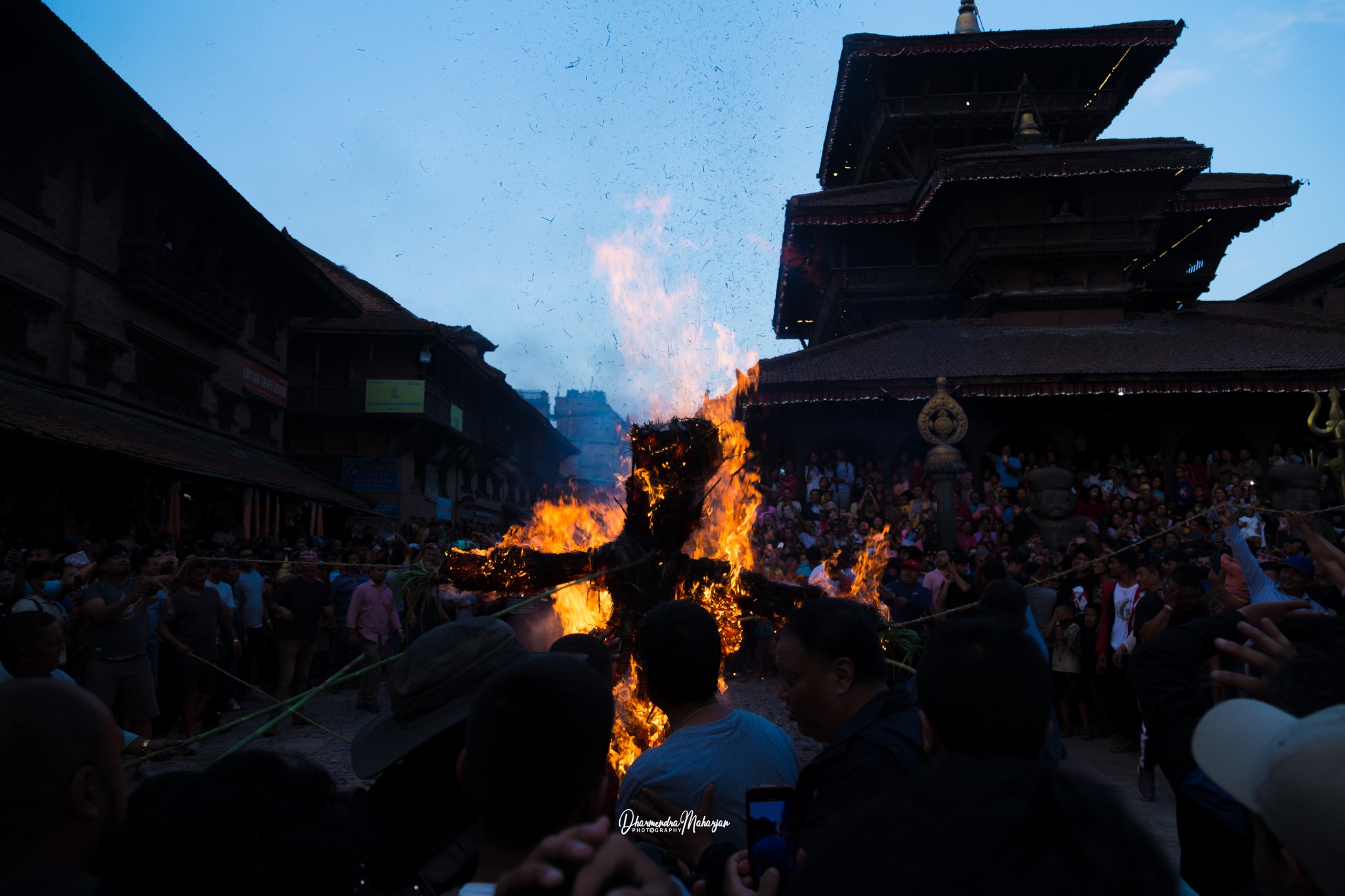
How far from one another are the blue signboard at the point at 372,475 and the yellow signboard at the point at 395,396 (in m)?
1.85

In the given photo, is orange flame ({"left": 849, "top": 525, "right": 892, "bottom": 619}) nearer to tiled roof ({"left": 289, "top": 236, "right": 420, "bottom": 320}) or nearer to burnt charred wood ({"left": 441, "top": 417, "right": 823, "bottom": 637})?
burnt charred wood ({"left": 441, "top": 417, "right": 823, "bottom": 637})

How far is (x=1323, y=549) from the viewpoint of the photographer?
374 cm

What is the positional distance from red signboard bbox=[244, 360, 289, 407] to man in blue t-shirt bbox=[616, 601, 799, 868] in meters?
22.3

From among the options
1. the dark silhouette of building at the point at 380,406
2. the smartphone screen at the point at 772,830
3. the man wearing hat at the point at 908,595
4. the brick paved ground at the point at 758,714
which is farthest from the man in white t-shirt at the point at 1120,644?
the dark silhouette of building at the point at 380,406

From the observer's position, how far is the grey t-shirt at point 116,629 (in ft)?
23.8

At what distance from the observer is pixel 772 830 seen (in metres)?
1.92

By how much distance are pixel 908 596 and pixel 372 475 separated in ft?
76.8

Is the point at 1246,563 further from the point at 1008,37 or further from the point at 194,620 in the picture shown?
the point at 1008,37

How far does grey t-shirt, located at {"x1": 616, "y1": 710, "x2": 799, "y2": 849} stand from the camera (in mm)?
2443

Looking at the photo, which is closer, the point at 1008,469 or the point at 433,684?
the point at 433,684

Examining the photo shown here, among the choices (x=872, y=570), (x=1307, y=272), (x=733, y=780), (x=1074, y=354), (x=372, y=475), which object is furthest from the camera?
(x=1307, y=272)

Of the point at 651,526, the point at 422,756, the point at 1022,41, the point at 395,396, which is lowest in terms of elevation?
the point at 422,756

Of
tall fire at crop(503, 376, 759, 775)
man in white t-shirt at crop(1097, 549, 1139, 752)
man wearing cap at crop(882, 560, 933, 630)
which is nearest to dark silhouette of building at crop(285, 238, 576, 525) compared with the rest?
man wearing cap at crop(882, 560, 933, 630)

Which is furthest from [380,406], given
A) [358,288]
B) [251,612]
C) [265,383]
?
[251,612]
